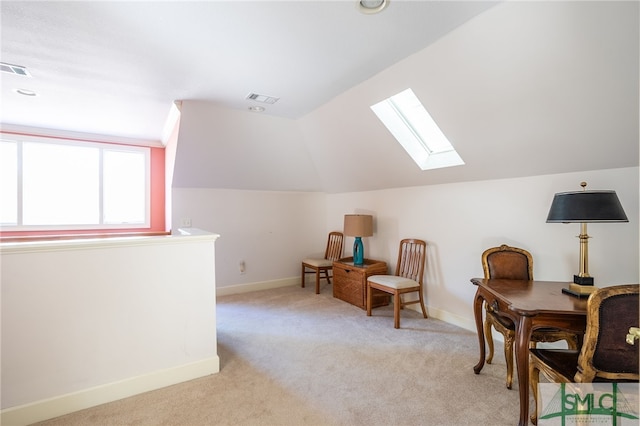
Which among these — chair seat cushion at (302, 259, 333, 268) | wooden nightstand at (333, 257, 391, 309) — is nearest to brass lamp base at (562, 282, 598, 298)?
wooden nightstand at (333, 257, 391, 309)

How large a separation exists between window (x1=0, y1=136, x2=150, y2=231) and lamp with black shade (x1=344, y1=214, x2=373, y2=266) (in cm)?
318

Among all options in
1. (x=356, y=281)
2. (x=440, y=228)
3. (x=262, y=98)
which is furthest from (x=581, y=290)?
(x=262, y=98)

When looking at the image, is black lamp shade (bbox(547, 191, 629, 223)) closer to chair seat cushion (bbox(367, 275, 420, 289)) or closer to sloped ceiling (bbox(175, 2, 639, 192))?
sloped ceiling (bbox(175, 2, 639, 192))

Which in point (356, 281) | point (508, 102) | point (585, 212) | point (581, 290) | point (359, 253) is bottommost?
point (356, 281)

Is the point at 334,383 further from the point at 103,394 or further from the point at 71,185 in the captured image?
the point at 71,185

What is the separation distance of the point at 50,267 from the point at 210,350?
1.20 metres

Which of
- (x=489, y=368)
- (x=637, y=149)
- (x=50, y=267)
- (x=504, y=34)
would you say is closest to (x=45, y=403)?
(x=50, y=267)

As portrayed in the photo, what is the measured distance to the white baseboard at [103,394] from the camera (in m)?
1.76

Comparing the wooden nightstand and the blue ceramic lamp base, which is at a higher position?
the blue ceramic lamp base

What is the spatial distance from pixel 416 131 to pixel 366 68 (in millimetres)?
1095

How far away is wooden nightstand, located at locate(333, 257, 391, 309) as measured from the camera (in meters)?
3.76

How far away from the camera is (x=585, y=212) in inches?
68.7

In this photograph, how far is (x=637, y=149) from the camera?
1922mm

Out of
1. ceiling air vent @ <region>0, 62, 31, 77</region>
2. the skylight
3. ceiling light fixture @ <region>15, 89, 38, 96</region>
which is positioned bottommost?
the skylight
